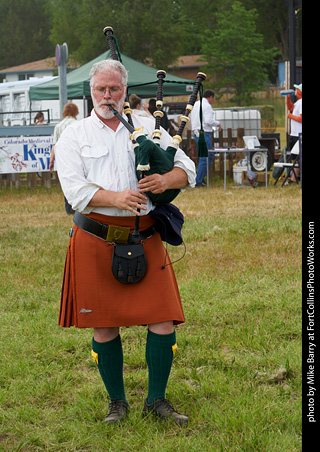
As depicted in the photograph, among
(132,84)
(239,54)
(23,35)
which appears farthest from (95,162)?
(23,35)

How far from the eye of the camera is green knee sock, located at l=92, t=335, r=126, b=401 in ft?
12.4

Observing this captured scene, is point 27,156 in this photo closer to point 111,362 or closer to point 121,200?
point 111,362

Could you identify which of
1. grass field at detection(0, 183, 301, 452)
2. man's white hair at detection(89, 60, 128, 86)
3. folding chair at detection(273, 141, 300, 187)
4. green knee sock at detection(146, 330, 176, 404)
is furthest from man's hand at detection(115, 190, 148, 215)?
folding chair at detection(273, 141, 300, 187)

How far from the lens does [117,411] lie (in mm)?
3812

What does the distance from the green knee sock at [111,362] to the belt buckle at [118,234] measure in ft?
1.87

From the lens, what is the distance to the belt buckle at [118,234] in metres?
3.61

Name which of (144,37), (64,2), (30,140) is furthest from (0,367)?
(64,2)

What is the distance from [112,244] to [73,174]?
0.43 meters

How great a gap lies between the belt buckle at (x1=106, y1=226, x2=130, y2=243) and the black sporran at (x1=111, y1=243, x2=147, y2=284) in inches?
1.3

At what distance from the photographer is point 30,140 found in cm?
1545

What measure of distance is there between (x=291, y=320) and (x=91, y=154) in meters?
2.59

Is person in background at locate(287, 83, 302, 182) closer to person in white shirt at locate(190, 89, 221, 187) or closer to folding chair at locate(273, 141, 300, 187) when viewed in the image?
folding chair at locate(273, 141, 300, 187)

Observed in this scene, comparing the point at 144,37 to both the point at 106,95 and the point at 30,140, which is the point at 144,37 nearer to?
the point at 30,140

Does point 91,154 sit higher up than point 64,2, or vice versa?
point 64,2
